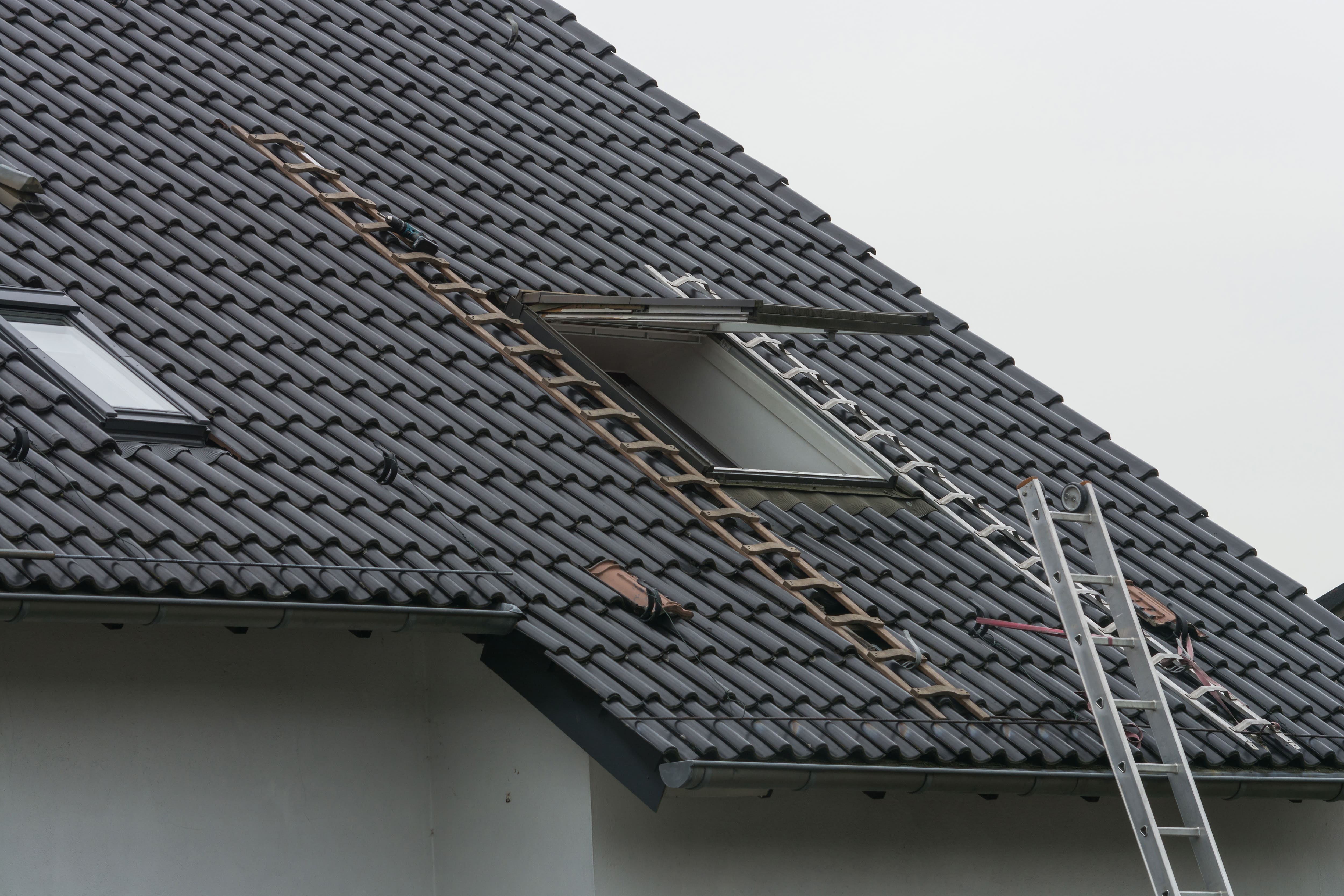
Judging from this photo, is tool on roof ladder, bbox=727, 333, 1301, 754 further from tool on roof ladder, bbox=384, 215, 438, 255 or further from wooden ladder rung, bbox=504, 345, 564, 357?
tool on roof ladder, bbox=384, 215, 438, 255

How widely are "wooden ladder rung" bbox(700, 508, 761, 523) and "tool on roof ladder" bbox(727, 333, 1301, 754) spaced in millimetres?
1330

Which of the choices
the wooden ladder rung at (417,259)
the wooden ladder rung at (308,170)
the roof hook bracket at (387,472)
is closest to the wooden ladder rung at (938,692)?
the roof hook bracket at (387,472)

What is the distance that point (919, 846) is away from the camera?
742 centimetres

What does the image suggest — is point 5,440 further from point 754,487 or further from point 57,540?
point 754,487

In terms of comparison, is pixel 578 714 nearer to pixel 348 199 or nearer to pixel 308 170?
pixel 348 199

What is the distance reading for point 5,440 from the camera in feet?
20.6

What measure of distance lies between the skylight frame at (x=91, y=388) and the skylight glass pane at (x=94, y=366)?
12mm

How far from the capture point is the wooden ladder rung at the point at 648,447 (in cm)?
827

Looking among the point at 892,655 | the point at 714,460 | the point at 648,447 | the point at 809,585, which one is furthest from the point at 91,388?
the point at 714,460

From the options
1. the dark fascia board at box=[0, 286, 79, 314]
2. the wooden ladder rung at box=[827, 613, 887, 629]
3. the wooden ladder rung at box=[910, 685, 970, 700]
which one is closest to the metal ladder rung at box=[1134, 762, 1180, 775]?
the wooden ladder rung at box=[910, 685, 970, 700]

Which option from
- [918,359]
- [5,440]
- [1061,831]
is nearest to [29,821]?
[5,440]

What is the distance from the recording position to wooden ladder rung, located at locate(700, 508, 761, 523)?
26.5 feet

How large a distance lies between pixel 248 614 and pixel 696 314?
149 inches

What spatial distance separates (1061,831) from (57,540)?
15.2 ft
